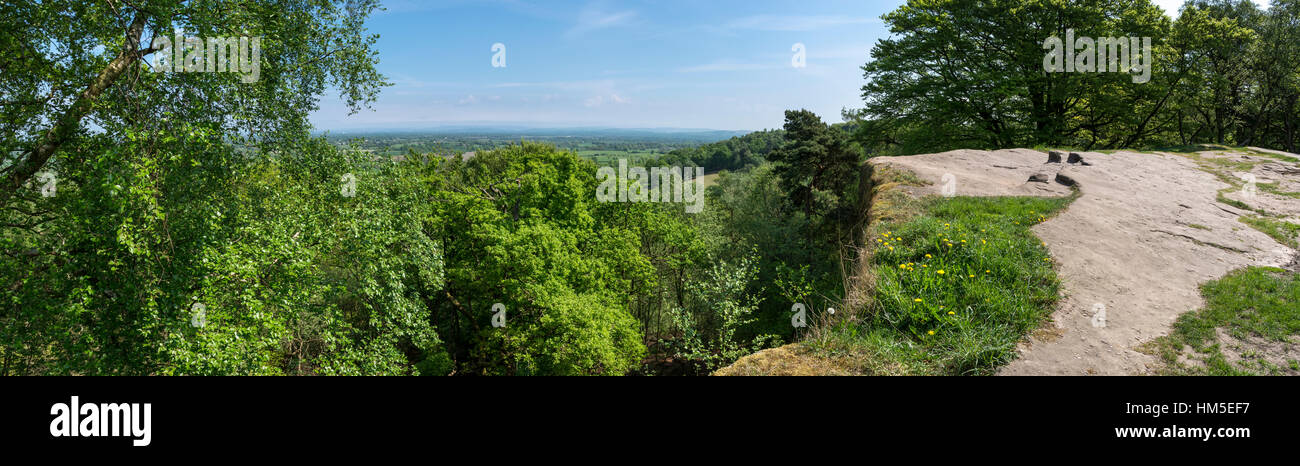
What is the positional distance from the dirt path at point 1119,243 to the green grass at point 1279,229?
0.60 feet

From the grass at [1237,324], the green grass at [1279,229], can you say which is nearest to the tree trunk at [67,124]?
the grass at [1237,324]

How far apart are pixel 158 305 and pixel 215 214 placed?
61.1 inches

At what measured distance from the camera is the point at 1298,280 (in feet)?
22.1

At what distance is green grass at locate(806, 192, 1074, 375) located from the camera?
5.19 meters

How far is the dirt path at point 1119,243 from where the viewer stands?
17.5 ft

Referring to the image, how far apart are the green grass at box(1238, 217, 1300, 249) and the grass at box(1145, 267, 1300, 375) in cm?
251

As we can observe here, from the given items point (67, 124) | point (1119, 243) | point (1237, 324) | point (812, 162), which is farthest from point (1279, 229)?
point (67, 124)

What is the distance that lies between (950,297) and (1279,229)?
27.3 ft

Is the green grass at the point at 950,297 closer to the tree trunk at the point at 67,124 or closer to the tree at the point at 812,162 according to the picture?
the tree trunk at the point at 67,124

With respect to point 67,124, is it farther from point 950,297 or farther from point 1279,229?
point 1279,229

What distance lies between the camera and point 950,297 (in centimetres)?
623

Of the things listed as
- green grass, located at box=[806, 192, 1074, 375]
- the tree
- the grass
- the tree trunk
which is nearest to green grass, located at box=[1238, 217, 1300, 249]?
the grass
